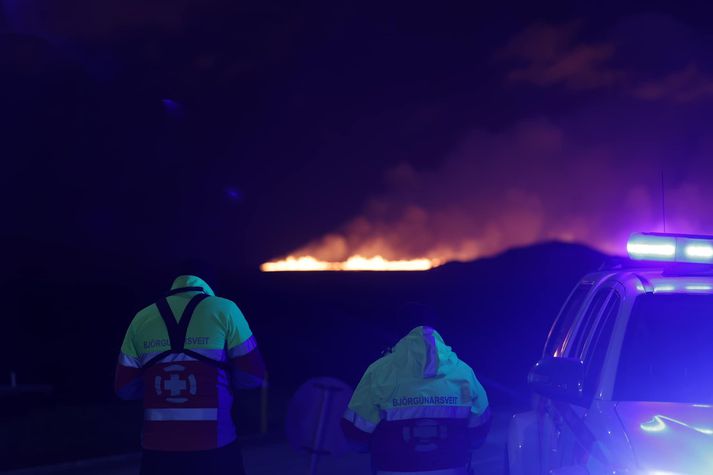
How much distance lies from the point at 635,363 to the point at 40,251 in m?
128

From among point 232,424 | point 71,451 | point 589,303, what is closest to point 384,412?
point 232,424

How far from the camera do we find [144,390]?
5762 millimetres

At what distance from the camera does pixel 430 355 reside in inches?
211

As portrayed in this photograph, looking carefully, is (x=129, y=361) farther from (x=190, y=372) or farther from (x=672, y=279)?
(x=672, y=279)

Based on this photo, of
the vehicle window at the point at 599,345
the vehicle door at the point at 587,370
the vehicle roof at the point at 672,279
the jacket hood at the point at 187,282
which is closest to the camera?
the vehicle door at the point at 587,370

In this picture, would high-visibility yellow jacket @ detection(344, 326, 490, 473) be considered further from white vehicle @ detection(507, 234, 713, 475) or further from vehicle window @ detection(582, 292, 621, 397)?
vehicle window @ detection(582, 292, 621, 397)

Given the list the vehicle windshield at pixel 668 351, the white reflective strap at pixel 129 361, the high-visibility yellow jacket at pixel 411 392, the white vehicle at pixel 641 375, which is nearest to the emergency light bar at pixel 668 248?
the white vehicle at pixel 641 375

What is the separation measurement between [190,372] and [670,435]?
271 centimetres

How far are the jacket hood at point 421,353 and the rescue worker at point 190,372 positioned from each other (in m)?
0.79

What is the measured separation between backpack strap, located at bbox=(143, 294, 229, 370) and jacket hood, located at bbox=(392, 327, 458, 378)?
95 centimetres

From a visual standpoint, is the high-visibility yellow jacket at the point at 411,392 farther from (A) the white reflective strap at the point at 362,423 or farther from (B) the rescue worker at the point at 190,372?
(B) the rescue worker at the point at 190,372

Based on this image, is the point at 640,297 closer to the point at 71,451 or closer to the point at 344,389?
the point at 344,389

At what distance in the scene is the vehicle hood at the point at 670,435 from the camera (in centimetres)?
347

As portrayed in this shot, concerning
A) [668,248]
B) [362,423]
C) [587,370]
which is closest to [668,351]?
[587,370]
